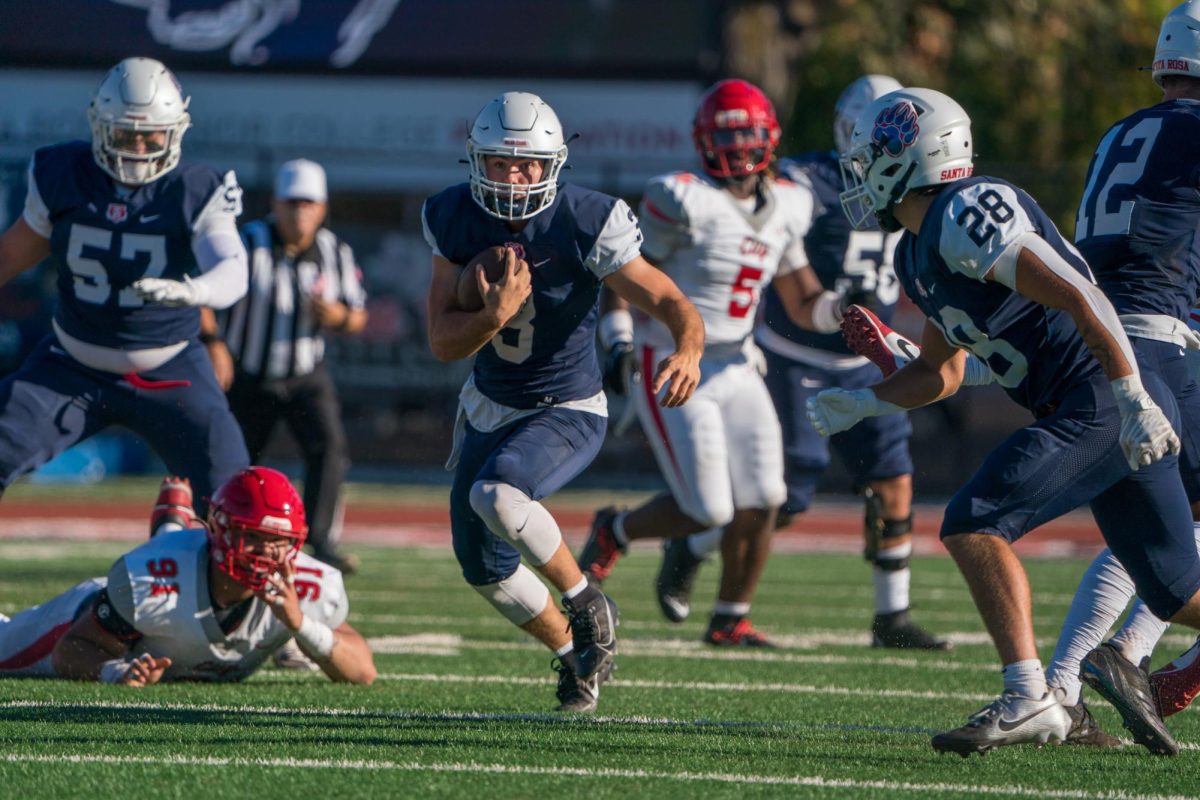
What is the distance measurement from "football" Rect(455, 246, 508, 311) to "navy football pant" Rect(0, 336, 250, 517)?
57.9 inches

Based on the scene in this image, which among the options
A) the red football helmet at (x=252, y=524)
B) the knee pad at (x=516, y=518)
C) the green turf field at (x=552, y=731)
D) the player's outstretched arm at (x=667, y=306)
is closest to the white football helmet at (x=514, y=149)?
the player's outstretched arm at (x=667, y=306)

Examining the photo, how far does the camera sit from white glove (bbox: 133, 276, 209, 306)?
5523mm

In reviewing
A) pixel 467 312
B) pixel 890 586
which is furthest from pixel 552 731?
pixel 890 586

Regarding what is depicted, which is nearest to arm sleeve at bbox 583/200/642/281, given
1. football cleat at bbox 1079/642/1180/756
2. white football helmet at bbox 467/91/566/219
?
white football helmet at bbox 467/91/566/219

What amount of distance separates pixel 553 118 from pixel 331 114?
13.3m

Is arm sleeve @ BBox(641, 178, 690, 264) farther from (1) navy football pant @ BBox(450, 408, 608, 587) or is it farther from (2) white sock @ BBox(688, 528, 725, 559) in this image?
(1) navy football pant @ BBox(450, 408, 608, 587)

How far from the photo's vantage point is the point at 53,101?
704 inches

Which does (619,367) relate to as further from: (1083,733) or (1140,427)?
(1140,427)

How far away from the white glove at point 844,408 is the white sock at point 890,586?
242cm

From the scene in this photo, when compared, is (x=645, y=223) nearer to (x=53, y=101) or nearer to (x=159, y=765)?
(x=159, y=765)

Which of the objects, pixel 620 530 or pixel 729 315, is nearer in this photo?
pixel 729 315

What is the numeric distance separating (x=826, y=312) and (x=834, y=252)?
594 millimetres

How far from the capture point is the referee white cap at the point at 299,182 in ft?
29.7

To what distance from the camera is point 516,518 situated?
4773mm
